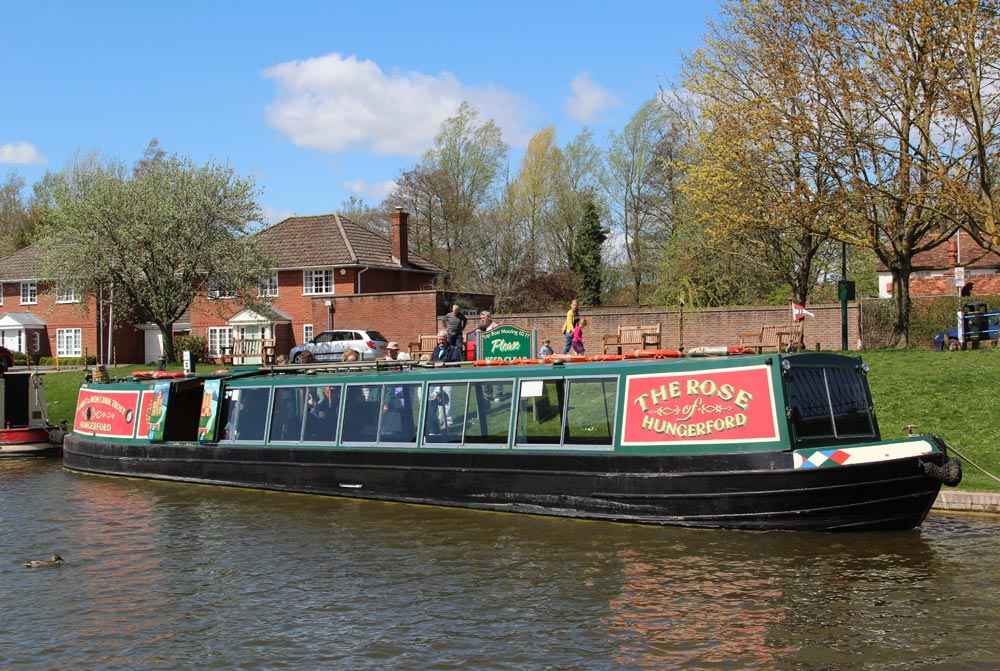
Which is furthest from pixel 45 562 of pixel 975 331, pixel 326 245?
pixel 326 245

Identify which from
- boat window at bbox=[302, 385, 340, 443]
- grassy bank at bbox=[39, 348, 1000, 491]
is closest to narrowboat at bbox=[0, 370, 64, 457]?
boat window at bbox=[302, 385, 340, 443]

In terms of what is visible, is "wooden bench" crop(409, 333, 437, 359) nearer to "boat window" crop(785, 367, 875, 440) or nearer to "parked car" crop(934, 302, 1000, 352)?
"parked car" crop(934, 302, 1000, 352)

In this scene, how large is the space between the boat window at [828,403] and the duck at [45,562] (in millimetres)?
8491

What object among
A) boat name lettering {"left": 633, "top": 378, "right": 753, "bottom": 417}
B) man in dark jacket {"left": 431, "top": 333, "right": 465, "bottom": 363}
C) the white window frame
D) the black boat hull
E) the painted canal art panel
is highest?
the white window frame

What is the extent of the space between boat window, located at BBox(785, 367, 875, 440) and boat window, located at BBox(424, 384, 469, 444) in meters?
4.67

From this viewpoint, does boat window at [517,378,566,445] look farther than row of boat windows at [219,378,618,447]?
Yes

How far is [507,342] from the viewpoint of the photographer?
2450cm

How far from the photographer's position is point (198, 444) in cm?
1784

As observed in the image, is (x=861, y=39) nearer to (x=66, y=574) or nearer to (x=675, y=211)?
(x=66, y=574)

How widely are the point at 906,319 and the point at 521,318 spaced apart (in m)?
14.2

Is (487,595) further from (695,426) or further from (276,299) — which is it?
(276,299)

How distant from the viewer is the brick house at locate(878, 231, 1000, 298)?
5122 cm

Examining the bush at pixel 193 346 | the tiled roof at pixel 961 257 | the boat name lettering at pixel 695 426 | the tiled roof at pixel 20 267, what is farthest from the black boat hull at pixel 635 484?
the tiled roof at pixel 20 267

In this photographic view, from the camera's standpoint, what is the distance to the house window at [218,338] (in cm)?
5094
